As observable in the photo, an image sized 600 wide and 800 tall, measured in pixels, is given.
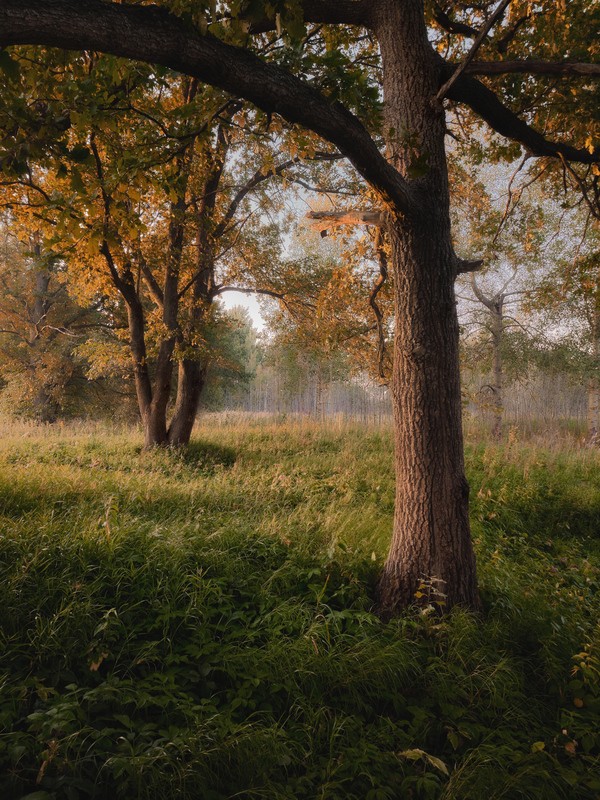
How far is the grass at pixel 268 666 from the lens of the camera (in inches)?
86.7

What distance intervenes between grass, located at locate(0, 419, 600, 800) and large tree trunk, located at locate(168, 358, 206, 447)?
4.69 meters

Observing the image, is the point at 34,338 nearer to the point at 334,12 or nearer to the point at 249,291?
the point at 249,291

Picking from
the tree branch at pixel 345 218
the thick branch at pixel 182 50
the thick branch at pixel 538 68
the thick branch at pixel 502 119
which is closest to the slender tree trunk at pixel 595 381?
the thick branch at pixel 502 119

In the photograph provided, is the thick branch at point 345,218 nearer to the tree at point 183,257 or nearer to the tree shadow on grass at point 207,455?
the tree at point 183,257

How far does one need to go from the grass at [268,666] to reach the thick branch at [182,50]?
3462 mm

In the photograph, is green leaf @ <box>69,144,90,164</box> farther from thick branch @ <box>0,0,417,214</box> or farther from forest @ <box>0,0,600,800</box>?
thick branch @ <box>0,0,417,214</box>

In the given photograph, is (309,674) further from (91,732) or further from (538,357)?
(538,357)

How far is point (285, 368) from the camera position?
35312mm

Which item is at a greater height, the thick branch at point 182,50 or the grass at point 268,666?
the thick branch at point 182,50

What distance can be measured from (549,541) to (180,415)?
25.6 ft

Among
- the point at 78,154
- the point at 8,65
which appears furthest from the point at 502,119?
the point at 8,65

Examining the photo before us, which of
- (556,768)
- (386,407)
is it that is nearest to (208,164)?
(556,768)

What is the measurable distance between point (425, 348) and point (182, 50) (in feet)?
8.72

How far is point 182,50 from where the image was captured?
2.56 metres
